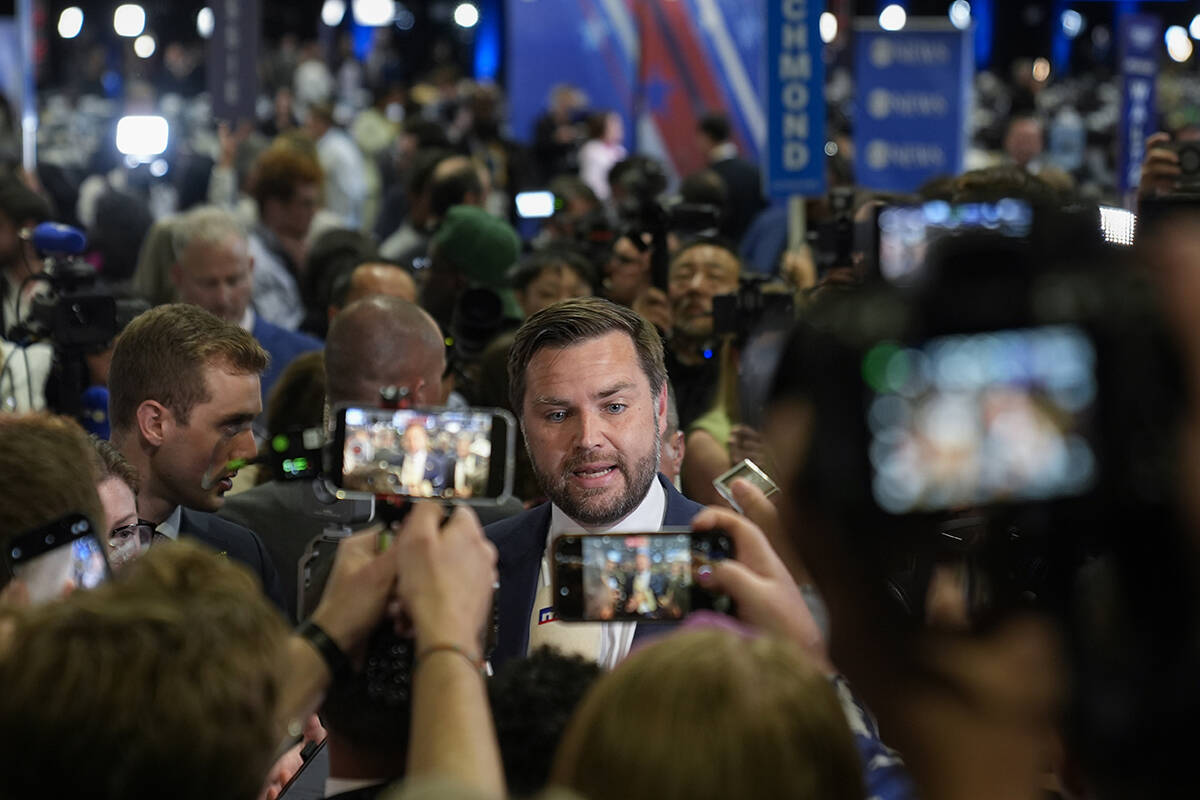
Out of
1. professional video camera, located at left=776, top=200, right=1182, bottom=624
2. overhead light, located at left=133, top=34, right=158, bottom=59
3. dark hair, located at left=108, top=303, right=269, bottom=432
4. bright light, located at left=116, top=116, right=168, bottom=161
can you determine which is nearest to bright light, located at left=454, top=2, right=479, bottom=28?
overhead light, located at left=133, top=34, right=158, bottom=59

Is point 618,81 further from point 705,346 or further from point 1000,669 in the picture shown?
point 1000,669

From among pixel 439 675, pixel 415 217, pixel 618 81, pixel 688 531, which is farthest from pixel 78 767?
pixel 618 81

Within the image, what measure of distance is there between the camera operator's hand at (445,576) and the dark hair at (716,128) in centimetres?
988

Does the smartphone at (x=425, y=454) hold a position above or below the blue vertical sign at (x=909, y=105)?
below

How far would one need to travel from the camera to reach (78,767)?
1626 mm

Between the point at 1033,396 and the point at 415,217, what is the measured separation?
7248 mm

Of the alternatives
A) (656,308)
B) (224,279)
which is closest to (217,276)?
(224,279)

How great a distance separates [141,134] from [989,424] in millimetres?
7667

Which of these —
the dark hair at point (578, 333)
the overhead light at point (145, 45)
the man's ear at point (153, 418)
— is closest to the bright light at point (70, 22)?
the overhead light at point (145, 45)

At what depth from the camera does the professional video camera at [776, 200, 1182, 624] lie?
1658 millimetres

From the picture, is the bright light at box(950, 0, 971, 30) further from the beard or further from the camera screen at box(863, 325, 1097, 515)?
the camera screen at box(863, 325, 1097, 515)

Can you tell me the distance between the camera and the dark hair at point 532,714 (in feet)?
6.86

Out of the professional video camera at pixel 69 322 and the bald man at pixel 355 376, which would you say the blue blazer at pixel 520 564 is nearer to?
the bald man at pixel 355 376

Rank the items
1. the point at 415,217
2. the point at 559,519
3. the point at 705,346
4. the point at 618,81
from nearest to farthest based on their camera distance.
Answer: the point at 559,519, the point at 705,346, the point at 415,217, the point at 618,81
